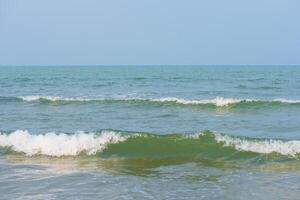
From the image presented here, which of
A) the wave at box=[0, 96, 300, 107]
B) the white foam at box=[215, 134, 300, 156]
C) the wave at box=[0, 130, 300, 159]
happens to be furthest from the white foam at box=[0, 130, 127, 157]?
the wave at box=[0, 96, 300, 107]

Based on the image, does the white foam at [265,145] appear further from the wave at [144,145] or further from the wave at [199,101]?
the wave at [199,101]

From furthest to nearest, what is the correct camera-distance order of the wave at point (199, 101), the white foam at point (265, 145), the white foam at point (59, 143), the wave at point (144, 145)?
the wave at point (199, 101)
the white foam at point (59, 143)
the wave at point (144, 145)
the white foam at point (265, 145)

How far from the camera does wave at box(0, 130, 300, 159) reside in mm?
11695

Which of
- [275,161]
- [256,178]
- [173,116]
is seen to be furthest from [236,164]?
[173,116]

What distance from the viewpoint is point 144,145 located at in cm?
1286

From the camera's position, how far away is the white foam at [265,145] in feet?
37.1

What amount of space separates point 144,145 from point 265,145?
3.09m

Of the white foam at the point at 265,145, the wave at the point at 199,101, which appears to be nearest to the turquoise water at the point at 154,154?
the white foam at the point at 265,145

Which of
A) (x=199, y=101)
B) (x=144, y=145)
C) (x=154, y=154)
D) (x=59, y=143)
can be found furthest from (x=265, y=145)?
(x=199, y=101)

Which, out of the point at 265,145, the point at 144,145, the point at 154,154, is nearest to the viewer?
the point at 265,145

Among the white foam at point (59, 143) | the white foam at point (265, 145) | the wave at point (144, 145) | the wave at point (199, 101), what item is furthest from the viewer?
the wave at point (199, 101)

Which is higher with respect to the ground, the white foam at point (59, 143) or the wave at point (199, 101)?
the wave at point (199, 101)

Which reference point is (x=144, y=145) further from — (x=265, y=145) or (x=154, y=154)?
(x=265, y=145)

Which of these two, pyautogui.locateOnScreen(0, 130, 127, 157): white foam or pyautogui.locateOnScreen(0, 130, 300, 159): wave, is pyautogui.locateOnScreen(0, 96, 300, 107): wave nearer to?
pyautogui.locateOnScreen(0, 130, 300, 159): wave
